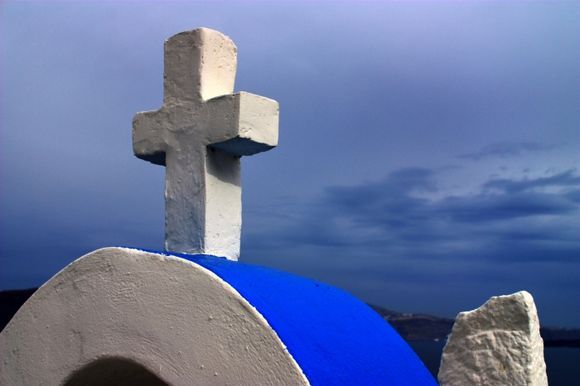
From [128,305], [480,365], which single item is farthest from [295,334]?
[480,365]

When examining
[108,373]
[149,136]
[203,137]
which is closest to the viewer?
[108,373]

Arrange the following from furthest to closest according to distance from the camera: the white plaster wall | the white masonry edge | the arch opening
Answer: the arch opening, the white plaster wall, the white masonry edge

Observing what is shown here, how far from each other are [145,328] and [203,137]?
1.10 metres

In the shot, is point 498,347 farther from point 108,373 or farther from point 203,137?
point 108,373

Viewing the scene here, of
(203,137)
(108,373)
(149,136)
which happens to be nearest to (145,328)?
(108,373)

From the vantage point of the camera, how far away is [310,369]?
2996 mm

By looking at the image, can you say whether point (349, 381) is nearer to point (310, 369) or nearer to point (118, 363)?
point (310, 369)

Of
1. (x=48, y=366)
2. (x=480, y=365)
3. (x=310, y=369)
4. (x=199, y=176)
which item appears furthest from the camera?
(x=480, y=365)

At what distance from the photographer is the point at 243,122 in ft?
12.7

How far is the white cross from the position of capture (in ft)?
13.0

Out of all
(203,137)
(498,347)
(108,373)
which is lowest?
(108,373)

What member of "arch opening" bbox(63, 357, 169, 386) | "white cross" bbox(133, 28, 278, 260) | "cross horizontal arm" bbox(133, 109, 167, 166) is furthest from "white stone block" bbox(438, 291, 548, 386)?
"cross horizontal arm" bbox(133, 109, 167, 166)

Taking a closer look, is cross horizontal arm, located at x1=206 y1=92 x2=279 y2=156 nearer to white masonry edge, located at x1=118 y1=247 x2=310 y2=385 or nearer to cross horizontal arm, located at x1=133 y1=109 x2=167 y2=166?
cross horizontal arm, located at x1=133 y1=109 x2=167 y2=166

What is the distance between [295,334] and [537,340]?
1.85 meters
